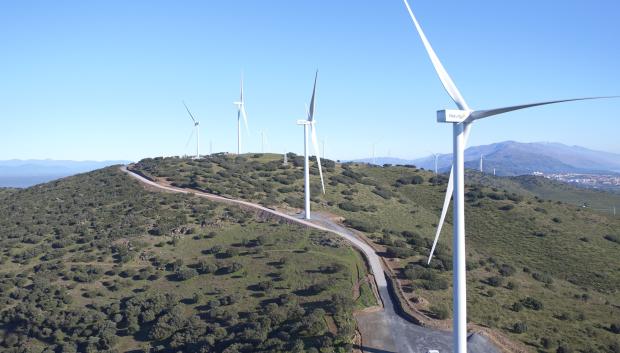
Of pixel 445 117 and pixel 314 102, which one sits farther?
pixel 314 102

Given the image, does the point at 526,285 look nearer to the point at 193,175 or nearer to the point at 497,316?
the point at 497,316

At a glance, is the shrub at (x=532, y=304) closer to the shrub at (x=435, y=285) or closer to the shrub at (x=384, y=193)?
the shrub at (x=435, y=285)

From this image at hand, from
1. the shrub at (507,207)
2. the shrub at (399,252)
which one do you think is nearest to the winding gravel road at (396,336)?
the shrub at (399,252)

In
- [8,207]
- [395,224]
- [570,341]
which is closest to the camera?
[570,341]

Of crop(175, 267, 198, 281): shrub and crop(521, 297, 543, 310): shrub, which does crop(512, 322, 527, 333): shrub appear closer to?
crop(521, 297, 543, 310): shrub

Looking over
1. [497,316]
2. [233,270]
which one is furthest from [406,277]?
[233,270]

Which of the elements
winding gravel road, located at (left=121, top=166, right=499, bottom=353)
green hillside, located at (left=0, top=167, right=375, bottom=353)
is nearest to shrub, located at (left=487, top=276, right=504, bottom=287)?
winding gravel road, located at (left=121, top=166, right=499, bottom=353)

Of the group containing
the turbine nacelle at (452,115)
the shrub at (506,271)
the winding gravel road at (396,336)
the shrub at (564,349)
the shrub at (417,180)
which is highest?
the turbine nacelle at (452,115)
